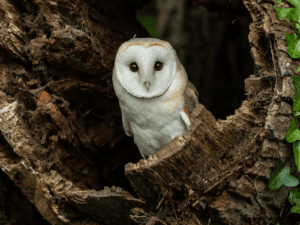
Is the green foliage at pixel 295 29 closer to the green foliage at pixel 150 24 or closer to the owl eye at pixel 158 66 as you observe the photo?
the owl eye at pixel 158 66

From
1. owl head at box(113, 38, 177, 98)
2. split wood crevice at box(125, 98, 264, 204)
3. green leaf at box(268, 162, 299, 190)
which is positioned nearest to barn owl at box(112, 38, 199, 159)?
owl head at box(113, 38, 177, 98)

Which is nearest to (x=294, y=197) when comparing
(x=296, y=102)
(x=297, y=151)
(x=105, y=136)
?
(x=297, y=151)

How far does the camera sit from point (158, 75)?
5.89 feet

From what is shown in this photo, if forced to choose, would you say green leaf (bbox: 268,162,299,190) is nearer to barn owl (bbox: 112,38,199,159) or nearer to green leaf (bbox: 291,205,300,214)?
green leaf (bbox: 291,205,300,214)

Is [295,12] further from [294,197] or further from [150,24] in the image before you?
[150,24]

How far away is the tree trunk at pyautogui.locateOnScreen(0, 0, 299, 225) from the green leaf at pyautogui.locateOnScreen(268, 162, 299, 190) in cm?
3

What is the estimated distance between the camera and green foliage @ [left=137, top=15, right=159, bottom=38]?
9.72 feet

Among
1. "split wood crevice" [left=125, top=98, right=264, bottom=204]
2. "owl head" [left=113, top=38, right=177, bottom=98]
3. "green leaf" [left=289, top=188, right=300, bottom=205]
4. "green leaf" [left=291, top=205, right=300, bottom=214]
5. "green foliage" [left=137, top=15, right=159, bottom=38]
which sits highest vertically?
"green foliage" [left=137, top=15, right=159, bottom=38]

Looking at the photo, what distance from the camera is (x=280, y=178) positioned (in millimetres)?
1250

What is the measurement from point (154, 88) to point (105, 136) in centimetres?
88

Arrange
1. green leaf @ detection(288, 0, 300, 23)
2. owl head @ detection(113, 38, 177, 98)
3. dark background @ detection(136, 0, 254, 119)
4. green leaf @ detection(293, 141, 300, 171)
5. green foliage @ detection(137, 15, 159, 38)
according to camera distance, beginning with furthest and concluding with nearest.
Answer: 1. dark background @ detection(136, 0, 254, 119)
2. green foliage @ detection(137, 15, 159, 38)
3. owl head @ detection(113, 38, 177, 98)
4. green leaf @ detection(288, 0, 300, 23)
5. green leaf @ detection(293, 141, 300, 171)

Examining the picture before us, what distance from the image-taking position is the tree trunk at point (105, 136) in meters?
1.28

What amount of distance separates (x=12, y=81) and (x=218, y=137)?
1.38m

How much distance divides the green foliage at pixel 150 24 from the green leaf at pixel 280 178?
205 centimetres
